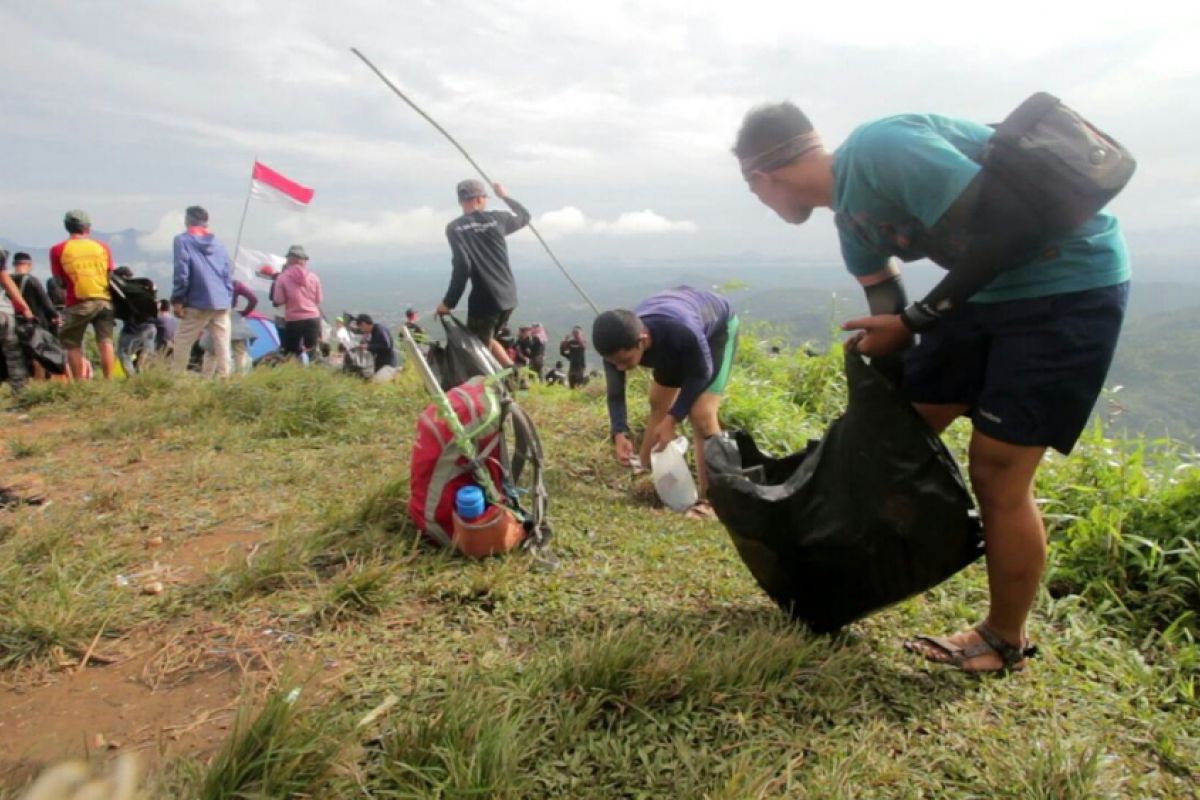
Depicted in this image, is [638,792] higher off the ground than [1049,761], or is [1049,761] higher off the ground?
[1049,761]

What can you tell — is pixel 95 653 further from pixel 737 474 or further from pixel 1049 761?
pixel 1049 761

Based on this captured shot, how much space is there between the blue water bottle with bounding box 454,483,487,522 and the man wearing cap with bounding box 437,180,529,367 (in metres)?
3.23

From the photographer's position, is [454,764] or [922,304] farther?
[922,304]

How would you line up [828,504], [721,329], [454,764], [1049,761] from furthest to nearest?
1. [721,329]
2. [828,504]
3. [1049,761]
4. [454,764]

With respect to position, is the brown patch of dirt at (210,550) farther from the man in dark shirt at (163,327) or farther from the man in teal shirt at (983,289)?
the man in dark shirt at (163,327)

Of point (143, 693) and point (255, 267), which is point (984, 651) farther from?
point (255, 267)

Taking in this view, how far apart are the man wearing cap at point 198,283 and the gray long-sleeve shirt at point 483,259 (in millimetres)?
2615

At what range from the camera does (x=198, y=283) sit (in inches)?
262

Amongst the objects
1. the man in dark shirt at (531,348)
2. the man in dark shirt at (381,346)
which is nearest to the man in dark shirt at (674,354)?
the man in dark shirt at (381,346)

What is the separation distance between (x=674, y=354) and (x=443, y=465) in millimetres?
1439

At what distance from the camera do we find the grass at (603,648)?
1.56 m

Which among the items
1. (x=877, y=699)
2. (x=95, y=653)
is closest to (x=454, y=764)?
(x=877, y=699)

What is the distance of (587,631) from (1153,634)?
203 cm

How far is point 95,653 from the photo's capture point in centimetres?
210
